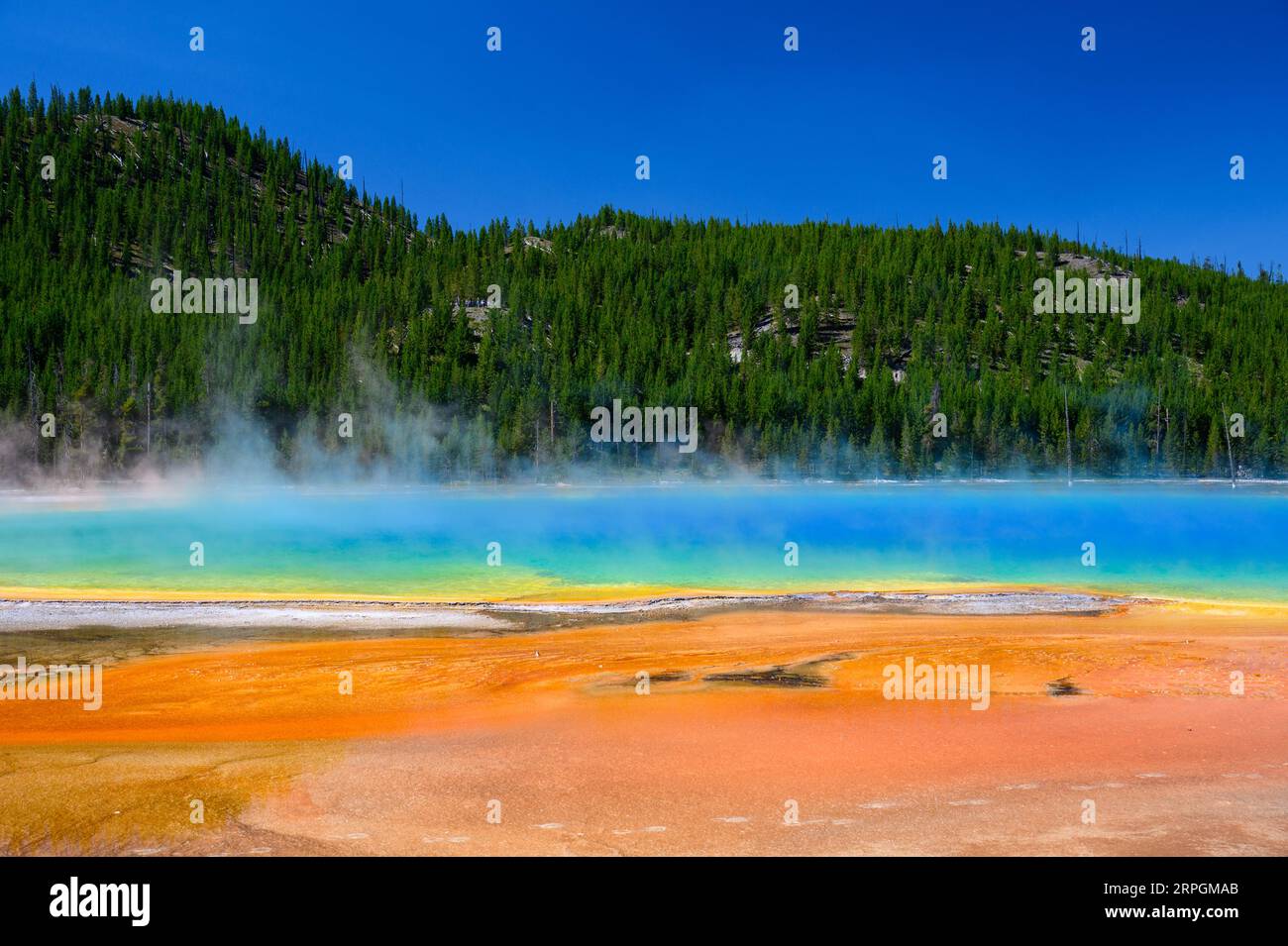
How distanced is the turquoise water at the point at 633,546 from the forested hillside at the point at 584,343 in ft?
86.3

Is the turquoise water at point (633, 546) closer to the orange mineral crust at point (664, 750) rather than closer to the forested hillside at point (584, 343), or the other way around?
the orange mineral crust at point (664, 750)

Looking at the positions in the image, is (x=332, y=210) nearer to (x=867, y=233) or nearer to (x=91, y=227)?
(x=91, y=227)

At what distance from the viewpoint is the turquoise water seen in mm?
19078

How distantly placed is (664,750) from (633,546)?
19033 millimetres

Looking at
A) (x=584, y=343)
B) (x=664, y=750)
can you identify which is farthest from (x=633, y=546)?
(x=584, y=343)

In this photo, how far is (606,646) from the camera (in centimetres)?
1221

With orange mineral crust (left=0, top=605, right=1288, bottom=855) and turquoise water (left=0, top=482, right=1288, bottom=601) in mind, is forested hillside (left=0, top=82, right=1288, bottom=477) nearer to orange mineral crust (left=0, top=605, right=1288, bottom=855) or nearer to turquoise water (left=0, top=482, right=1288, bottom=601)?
turquoise water (left=0, top=482, right=1288, bottom=601)

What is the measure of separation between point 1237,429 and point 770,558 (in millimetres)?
69697

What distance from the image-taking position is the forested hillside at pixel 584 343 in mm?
75312

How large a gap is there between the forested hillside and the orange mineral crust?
63819mm

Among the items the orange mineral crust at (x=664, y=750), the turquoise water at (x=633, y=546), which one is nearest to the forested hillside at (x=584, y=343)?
the turquoise water at (x=633, y=546)

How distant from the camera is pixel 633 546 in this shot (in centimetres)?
2664

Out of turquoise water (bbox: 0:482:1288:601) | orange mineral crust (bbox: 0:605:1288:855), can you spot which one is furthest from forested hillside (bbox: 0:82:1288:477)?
orange mineral crust (bbox: 0:605:1288:855)

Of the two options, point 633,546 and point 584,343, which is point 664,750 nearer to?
point 633,546
